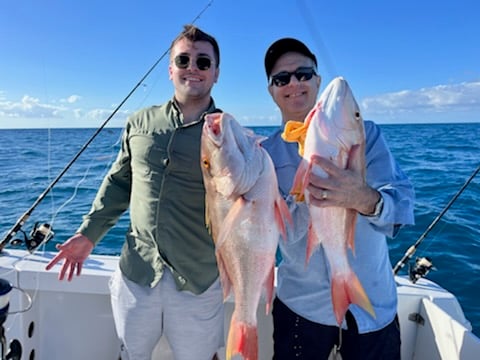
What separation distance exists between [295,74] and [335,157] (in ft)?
2.40

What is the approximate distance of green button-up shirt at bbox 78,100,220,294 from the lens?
2047mm

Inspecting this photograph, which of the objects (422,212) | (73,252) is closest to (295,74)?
(73,252)

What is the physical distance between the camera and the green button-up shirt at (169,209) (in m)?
2.05

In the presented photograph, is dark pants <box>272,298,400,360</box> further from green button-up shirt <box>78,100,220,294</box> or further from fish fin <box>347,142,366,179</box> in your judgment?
fish fin <box>347,142,366,179</box>

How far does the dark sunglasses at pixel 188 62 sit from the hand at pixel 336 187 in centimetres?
106

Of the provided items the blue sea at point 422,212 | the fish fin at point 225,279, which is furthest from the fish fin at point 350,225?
the blue sea at point 422,212

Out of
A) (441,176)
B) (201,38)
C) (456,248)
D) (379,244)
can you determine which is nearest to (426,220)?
(456,248)

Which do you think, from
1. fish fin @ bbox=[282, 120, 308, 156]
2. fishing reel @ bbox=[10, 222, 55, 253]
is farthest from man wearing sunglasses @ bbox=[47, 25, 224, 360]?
fishing reel @ bbox=[10, 222, 55, 253]

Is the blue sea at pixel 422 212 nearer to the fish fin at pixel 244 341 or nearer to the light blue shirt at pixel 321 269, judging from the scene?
the light blue shirt at pixel 321 269

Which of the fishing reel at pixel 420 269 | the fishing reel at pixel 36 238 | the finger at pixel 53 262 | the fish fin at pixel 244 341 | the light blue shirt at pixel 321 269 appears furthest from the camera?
the fishing reel at pixel 36 238

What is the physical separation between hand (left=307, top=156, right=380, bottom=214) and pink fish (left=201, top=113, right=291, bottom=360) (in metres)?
0.17

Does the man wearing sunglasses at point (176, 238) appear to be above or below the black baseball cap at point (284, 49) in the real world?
below

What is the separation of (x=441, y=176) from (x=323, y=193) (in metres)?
11.4

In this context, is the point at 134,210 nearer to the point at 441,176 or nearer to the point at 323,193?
the point at 323,193
